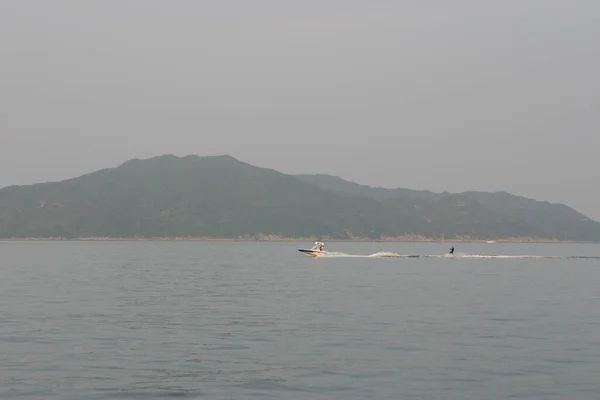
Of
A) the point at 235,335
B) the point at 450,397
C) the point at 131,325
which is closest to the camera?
the point at 450,397

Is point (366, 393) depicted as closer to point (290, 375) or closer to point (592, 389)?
point (290, 375)

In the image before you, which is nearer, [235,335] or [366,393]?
[366,393]

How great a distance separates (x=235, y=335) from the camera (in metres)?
41.5

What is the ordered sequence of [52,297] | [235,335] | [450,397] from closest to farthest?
[450,397] < [235,335] < [52,297]

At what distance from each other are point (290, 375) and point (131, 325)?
58.1 feet

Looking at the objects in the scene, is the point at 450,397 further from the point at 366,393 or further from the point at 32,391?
the point at 32,391

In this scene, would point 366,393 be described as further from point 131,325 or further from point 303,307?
point 303,307

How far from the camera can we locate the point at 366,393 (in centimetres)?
2748

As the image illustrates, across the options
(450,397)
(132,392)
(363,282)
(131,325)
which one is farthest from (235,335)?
(363,282)

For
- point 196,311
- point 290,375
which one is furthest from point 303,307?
point 290,375

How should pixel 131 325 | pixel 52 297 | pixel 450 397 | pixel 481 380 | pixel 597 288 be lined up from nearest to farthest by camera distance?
pixel 450 397 → pixel 481 380 → pixel 131 325 → pixel 52 297 → pixel 597 288

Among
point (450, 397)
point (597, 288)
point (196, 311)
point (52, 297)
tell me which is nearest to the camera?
point (450, 397)

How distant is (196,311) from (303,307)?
8.37 m

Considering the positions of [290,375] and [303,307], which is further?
[303,307]
